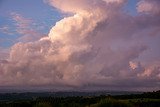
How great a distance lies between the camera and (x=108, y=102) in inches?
5359

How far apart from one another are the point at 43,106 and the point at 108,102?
1158 inches

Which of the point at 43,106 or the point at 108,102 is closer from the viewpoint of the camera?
the point at 108,102

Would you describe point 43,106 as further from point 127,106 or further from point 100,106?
point 127,106

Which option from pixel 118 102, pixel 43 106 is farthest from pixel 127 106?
pixel 43 106

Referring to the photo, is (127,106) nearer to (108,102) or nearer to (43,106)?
(108,102)

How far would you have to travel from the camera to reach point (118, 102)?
140m

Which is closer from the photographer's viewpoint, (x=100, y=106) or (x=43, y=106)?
(x=100, y=106)

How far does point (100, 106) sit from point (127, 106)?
1362cm

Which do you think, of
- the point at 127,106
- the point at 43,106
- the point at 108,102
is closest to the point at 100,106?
the point at 108,102

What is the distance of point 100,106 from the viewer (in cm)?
13662

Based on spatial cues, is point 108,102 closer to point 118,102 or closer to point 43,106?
point 118,102

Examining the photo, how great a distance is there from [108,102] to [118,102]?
6064 mm

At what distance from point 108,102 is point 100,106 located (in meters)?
3.67

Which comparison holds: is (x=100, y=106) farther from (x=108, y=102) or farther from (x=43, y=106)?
(x=43, y=106)
